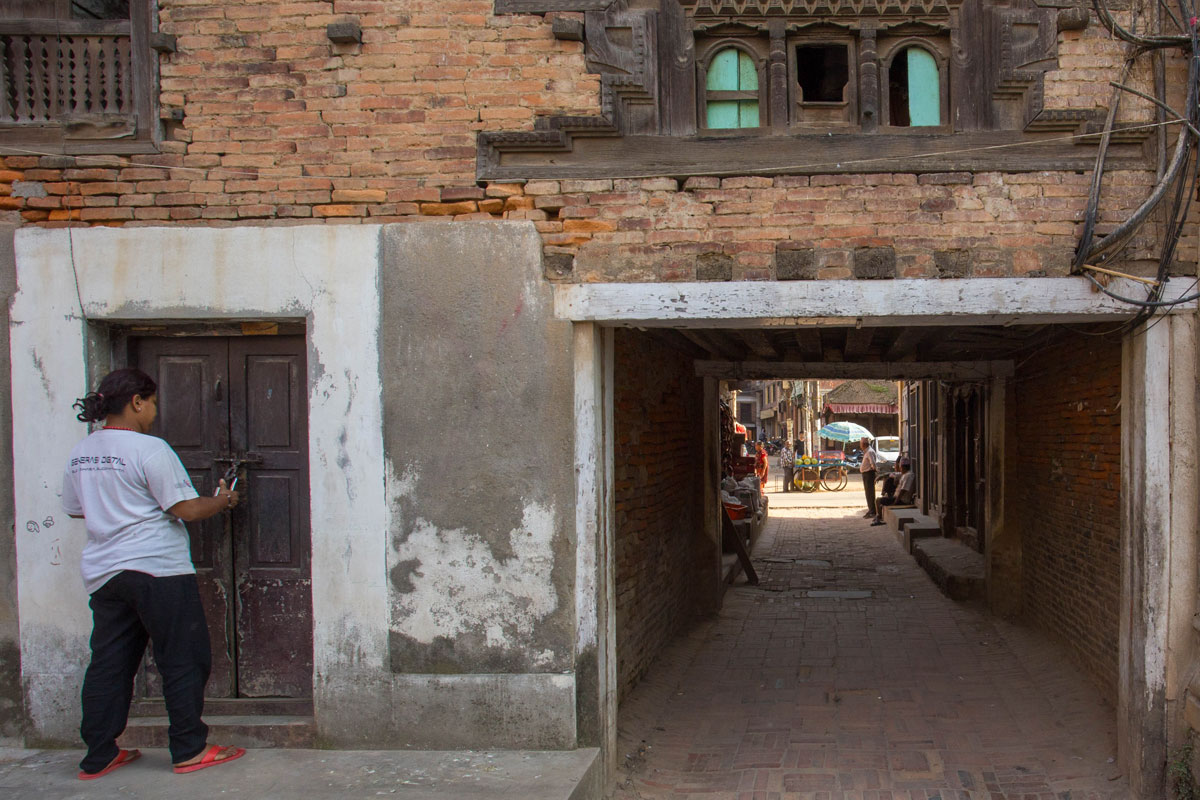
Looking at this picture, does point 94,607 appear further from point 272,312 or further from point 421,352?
point 421,352

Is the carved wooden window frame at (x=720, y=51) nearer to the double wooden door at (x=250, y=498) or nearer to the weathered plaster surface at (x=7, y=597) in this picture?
the double wooden door at (x=250, y=498)

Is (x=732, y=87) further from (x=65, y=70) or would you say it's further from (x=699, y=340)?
(x=65, y=70)

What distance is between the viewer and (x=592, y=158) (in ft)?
14.3

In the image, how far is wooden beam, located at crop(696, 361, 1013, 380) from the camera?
8.16 meters

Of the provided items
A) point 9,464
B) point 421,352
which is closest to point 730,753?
point 421,352

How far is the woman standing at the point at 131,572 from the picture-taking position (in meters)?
3.74

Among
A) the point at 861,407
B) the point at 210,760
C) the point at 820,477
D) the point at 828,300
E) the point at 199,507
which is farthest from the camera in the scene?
the point at 861,407

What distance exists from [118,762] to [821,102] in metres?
4.88

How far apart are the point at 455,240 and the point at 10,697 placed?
11.1ft

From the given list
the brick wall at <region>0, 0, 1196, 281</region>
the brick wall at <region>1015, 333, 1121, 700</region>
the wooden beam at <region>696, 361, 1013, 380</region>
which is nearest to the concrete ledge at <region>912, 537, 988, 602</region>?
the brick wall at <region>1015, 333, 1121, 700</region>

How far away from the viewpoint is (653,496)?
657 centimetres

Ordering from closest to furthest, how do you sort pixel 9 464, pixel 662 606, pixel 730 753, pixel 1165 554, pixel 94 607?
pixel 94 607 → pixel 1165 554 → pixel 9 464 → pixel 730 753 → pixel 662 606

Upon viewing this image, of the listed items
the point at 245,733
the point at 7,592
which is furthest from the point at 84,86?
the point at 245,733

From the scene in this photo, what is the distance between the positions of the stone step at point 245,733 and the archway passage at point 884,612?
1837 millimetres
